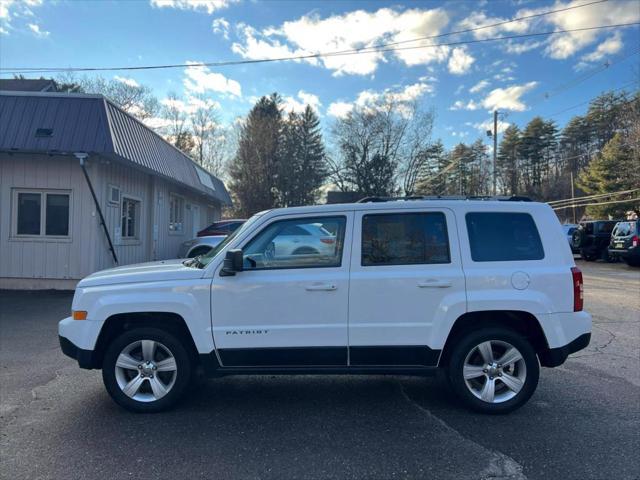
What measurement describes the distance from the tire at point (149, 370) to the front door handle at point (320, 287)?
1.28 metres

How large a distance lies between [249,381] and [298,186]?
4781 centimetres

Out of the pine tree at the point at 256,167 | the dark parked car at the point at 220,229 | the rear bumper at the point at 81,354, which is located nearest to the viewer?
the rear bumper at the point at 81,354

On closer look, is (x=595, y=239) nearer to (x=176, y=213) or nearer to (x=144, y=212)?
(x=176, y=213)

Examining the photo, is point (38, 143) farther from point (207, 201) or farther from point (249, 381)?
point (207, 201)

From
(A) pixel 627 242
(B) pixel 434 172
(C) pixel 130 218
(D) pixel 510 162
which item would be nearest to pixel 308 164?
(B) pixel 434 172

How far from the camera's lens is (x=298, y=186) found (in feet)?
171

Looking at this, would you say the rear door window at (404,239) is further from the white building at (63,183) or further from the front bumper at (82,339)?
the white building at (63,183)

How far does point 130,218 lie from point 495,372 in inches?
457

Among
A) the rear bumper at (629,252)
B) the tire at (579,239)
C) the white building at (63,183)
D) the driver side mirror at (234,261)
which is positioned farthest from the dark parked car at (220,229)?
the tire at (579,239)

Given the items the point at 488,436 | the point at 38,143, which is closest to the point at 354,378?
the point at 488,436

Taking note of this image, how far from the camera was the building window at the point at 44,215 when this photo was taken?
10867 millimetres

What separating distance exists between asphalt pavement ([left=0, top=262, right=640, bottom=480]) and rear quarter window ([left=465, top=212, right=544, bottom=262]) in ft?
4.77

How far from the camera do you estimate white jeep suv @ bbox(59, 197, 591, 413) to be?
3.95m

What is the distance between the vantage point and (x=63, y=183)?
10.8m
